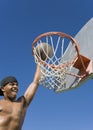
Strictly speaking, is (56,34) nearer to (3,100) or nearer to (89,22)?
(89,22)

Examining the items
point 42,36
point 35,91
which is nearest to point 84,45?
point 42,36

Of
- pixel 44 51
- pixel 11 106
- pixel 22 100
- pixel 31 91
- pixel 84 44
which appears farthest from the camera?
pixel 84 44

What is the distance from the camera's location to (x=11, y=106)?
20.0 feet

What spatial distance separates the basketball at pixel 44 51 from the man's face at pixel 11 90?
7.21 ft

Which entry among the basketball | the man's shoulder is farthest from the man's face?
the basketball

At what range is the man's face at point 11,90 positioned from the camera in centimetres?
611

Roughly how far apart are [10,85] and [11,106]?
0.34 meters

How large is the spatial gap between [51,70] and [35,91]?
2.29 m

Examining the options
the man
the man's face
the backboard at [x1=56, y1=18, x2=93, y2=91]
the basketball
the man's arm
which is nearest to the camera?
the man

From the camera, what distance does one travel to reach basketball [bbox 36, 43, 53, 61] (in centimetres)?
831

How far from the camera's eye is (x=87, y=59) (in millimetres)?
9148

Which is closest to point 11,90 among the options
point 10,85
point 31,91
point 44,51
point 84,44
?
point 10,85

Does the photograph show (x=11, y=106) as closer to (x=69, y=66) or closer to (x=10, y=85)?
(x=10, y=85)

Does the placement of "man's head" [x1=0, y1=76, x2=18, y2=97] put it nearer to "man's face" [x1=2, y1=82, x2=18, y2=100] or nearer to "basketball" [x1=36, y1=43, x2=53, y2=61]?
"man's face" [x1=2, y1=82, x2=18, y2=100]
